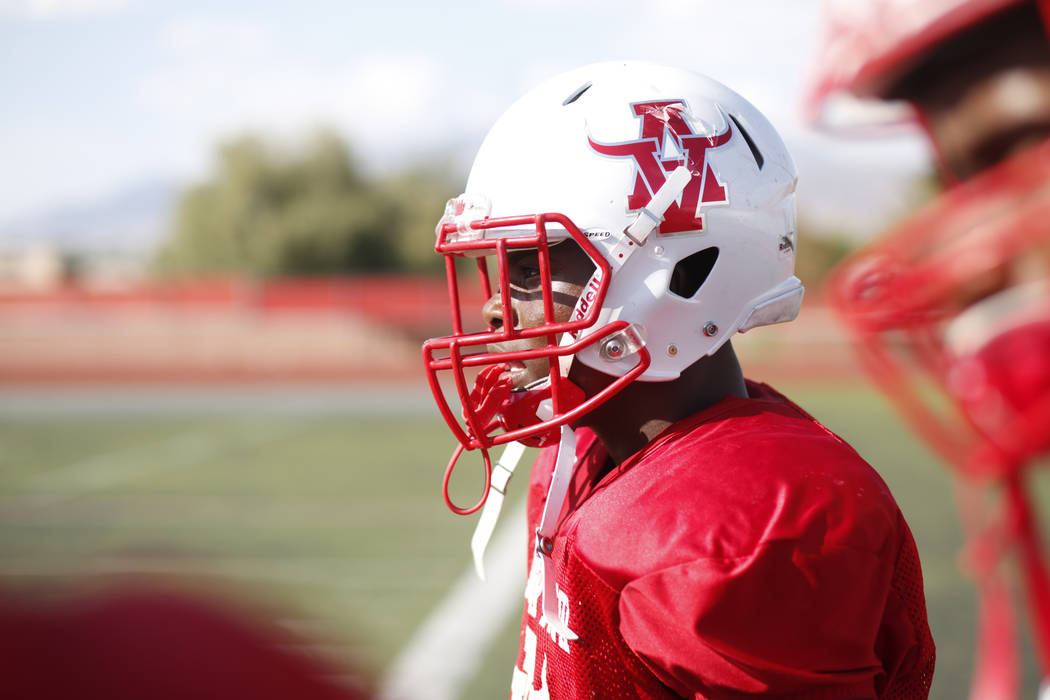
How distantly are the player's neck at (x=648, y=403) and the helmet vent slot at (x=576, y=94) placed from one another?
391mm

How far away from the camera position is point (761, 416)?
1287 millimetres

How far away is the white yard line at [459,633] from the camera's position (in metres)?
3.25

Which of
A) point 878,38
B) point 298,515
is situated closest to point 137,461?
point 298,515

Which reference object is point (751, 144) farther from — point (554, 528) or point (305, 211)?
point (305, 211)

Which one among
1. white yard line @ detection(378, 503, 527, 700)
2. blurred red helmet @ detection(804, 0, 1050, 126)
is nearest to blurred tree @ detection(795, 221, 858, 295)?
white yard line @ detection(378, 503, 527, 700)

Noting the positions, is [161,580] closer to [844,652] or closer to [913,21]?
[844,652]

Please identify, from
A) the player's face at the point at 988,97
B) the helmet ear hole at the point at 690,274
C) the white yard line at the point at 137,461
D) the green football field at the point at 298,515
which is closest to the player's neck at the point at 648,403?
the helmet ear hole at the point at 690,274

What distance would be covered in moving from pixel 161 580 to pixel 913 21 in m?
2.21

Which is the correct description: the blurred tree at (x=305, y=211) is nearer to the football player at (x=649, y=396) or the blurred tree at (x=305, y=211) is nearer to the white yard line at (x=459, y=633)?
the white yard line at (x=459, y=633)

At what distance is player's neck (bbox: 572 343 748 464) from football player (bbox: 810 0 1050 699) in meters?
0.94

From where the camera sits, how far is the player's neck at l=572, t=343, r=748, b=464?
4.57 feet

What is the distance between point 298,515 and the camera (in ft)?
18.9

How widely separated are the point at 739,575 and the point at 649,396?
1.28 feet

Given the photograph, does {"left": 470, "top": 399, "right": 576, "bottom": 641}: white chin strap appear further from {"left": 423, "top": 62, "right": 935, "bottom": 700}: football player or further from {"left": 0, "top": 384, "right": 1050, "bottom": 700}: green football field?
{"left": 0, "top": 384, "right": 1050, "bottom": 700}: green football field
